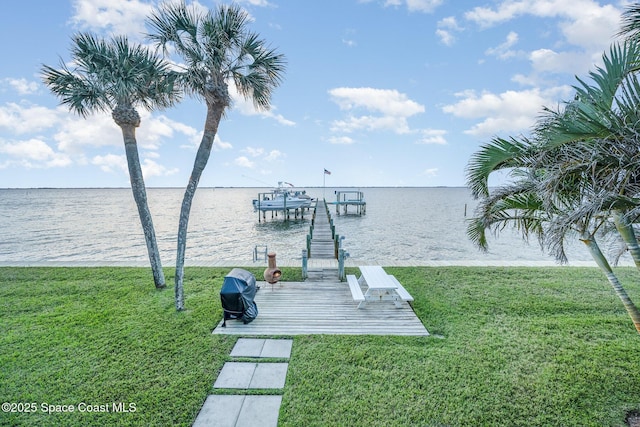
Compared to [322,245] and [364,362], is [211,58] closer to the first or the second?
[364,362]

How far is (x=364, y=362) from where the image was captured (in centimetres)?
479

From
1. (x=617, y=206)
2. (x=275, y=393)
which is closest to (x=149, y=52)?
(x=275, y=393)

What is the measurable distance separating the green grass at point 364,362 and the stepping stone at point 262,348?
0.62 feet

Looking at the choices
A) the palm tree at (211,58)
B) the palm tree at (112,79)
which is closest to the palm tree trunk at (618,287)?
the palm tree at (211,58)

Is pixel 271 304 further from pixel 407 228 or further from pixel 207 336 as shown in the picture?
pixel 407 228

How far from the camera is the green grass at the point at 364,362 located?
12.3 feet

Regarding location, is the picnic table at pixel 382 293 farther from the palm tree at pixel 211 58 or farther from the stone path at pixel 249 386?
the palm tree at pixel 211 58

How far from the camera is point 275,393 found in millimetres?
4098

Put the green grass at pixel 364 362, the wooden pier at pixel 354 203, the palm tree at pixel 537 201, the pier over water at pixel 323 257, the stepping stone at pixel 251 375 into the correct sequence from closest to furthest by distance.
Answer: the palm tree at pixel 537 201 < the green grass at pixel 364 362 < the stepping stone at pixel 251 375 < the pier over water at pixel 323 257 < the wooden pier at pixel 354 203

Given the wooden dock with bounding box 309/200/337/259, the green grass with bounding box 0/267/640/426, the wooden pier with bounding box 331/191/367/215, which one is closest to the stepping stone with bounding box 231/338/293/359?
the green grass with bounding box 0/267/640/426

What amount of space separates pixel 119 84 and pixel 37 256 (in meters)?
17.9

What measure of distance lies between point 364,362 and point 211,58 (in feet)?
21.7

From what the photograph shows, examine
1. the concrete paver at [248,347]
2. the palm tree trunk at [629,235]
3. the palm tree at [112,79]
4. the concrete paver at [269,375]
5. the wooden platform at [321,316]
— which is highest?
the palm tree at [112,79]

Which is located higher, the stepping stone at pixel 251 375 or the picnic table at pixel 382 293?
the picnic table at pixel 382 293
